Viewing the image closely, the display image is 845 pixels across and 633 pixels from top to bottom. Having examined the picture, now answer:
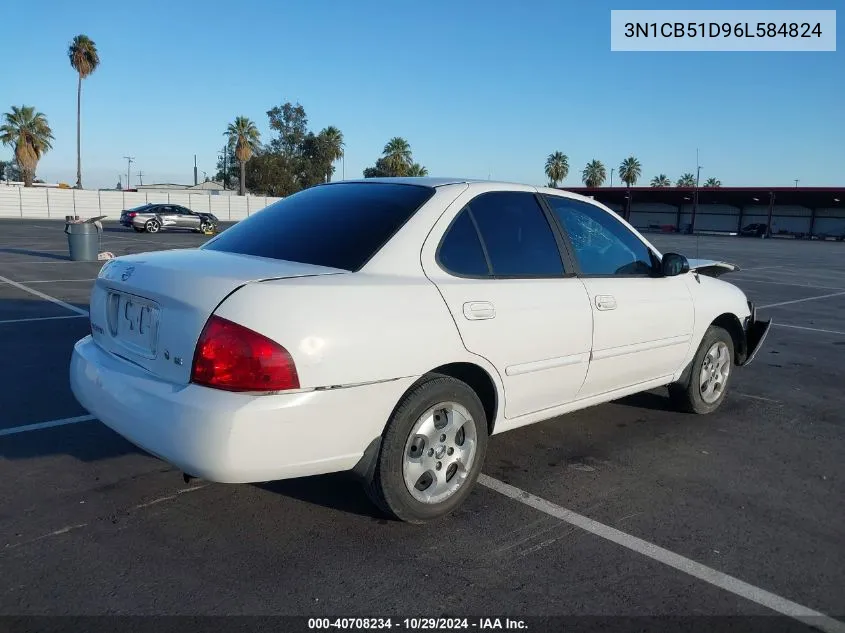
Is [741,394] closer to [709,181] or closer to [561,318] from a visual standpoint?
[561,318]

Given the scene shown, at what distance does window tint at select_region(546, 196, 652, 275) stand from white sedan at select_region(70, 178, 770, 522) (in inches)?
0.6

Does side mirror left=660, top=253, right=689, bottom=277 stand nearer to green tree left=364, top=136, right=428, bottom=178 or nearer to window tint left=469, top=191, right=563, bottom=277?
window tint left=469, top=191, right=563, bottom=277

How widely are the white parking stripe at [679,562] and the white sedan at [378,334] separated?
0.39m

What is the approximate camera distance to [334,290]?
3035mm

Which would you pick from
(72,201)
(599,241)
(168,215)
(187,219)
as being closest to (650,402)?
(599,241)

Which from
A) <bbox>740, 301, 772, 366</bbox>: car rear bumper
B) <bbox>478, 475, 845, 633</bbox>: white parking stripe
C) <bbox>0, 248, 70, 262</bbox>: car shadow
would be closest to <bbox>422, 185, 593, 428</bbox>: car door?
<bbox>478, 475, 845, 633</bbox>: white parking stripe

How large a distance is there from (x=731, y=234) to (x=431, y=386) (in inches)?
2607

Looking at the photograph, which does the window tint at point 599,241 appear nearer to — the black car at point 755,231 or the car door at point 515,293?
the car door at point 515,293

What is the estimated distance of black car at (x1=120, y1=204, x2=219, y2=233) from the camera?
3234 cm

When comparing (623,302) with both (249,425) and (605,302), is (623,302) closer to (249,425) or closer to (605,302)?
(605,302)

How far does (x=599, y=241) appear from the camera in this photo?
14.9 feet

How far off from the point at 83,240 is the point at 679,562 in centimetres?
1667

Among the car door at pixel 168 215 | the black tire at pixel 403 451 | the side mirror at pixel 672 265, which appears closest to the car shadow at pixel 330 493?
the black tire at pixel 403 451

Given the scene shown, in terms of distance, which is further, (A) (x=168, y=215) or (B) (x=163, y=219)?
(A) (x=168, y=215)
